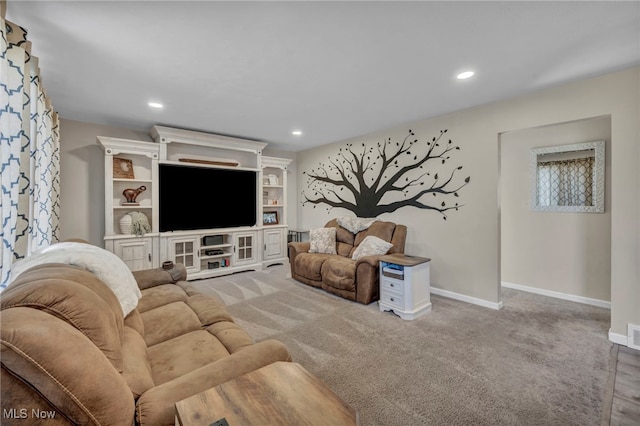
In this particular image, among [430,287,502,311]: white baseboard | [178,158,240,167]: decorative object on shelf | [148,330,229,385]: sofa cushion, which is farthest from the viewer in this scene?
[178,158,240,167]: decorative object on shelf

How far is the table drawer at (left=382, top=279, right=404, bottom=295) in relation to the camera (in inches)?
121

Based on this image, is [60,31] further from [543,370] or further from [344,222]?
[543,370]

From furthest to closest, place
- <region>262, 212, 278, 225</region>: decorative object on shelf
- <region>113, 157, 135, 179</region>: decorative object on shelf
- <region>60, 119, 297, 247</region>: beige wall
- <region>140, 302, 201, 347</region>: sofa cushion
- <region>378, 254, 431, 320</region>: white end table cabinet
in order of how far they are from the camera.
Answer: <region>262, 212, 278, 225</region>: decorative object on shelf, <region>113, 157, 135, 179</region>: decorative object on shelf, <region>60, 119, 297, 247</region>: beige wall, <region>378, 254, 431, 320</region>: white end table cabinet, <region>140, 302, 201, 347</region>: sofa cushion

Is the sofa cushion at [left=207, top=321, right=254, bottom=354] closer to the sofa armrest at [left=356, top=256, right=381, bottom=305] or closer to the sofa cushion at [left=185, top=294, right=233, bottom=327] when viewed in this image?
the sofa cushion at [left=185, top=294, right=233, bottom=327]

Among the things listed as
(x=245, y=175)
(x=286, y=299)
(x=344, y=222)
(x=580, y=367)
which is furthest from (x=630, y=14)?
(x=245, y=175)

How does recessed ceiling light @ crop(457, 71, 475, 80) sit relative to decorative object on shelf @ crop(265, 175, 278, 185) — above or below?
above

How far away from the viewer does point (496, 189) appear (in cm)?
327

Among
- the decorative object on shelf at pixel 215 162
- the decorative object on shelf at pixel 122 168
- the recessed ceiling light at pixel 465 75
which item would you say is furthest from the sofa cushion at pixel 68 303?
the decorative object on shelf at pixel 215 162

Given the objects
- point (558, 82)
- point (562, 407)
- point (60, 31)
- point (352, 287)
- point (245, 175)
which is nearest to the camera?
point (562, 407)

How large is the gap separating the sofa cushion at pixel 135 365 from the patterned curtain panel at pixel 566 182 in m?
4.78

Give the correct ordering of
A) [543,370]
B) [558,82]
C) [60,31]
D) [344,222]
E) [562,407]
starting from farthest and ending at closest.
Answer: [344,222] → [558,82] → [543,370] → [60,31] → [562,407]

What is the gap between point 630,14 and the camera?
1.76 meters

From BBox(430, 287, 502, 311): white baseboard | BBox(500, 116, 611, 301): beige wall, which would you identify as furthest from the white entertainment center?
BBox(500, 116, 611, 301): beige wall

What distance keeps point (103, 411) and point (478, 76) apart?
3385 millimetres
